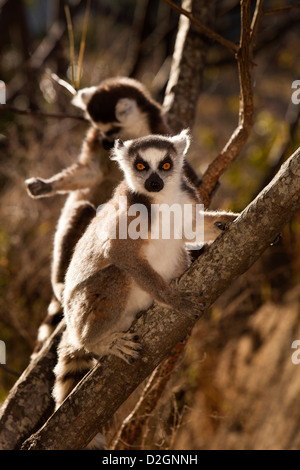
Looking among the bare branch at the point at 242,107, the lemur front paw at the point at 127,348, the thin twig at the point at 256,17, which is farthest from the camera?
the thin twig at the point at 256,17

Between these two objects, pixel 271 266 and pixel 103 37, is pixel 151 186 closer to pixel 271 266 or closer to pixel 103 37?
pixel 271 266

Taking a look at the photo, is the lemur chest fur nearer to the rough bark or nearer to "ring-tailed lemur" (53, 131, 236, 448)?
"ring-tailed lemur" (53, 131, 236, 448)

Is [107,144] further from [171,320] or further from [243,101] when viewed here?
[171,320]

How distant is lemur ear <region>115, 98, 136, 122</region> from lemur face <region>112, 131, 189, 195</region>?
3.77ft

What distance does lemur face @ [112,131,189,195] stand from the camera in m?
3.06

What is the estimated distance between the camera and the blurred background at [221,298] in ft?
15.8

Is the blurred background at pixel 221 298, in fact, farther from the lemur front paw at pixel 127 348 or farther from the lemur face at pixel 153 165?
the lemur face at pixel 153 165

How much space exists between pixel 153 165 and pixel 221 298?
3285mm

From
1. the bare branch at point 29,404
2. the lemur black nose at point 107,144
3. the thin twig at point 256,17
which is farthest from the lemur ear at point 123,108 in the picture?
the bare branch at point 29,404

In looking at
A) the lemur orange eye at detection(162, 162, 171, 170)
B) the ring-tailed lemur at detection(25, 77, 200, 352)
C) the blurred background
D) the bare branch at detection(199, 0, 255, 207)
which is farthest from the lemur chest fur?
the ring-tailed lemur at detection(25, 77, 200, 352)
